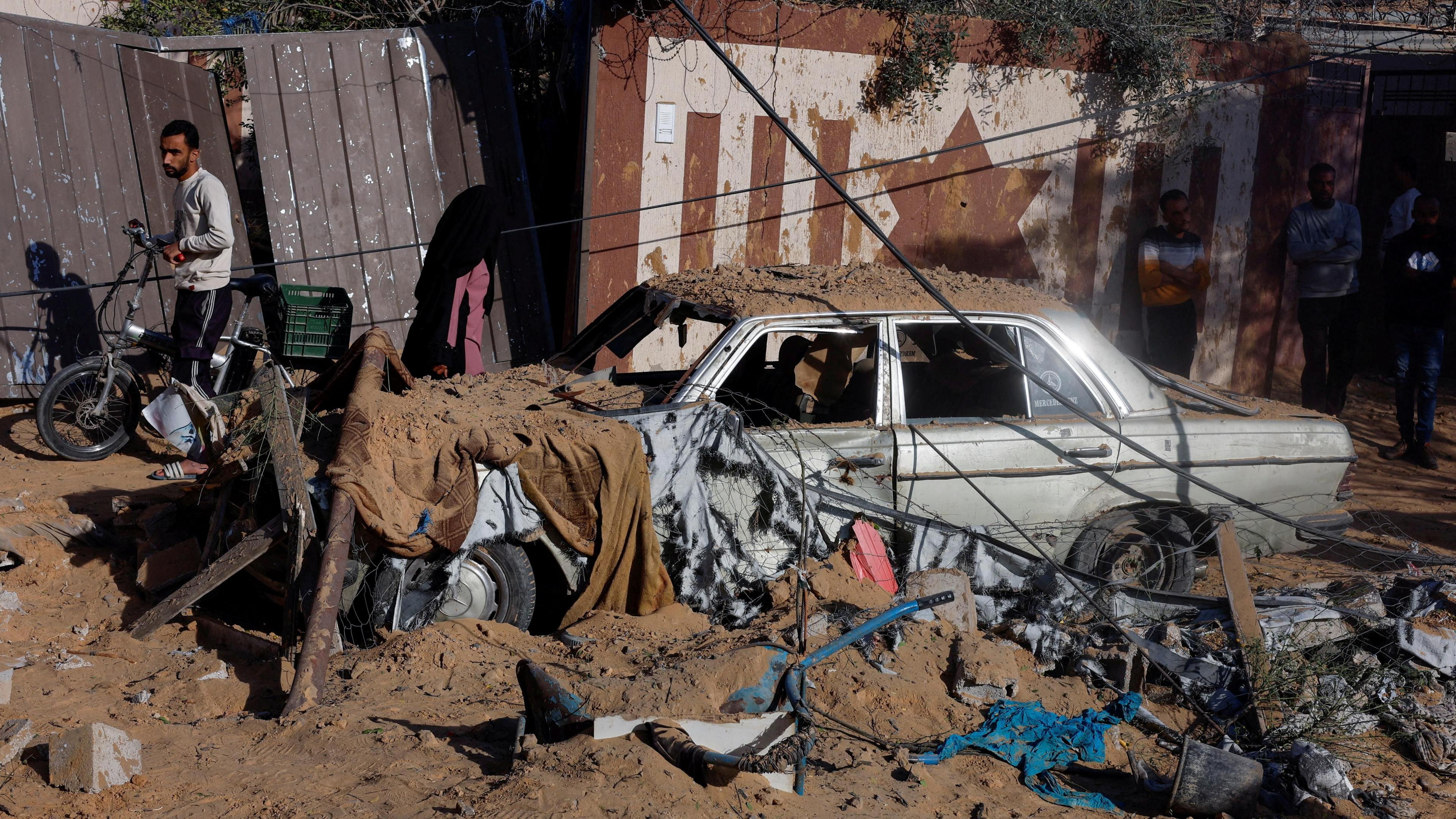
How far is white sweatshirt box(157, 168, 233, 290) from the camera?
255 inches

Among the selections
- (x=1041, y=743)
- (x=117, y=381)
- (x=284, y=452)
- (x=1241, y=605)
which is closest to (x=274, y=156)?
(x=117, y=381)

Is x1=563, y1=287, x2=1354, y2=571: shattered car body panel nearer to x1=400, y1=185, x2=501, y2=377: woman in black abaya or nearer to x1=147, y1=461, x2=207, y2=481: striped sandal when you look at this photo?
x1=400, y1=185, x2=501, y2=377: woman in black abaya

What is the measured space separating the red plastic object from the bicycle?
362 centimetres

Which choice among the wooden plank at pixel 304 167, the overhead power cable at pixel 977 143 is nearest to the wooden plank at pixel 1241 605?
the overhead power cable at pixel 977 143

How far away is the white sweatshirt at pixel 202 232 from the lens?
6469 mm

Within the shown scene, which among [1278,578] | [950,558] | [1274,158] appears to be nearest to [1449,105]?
[1274,158]

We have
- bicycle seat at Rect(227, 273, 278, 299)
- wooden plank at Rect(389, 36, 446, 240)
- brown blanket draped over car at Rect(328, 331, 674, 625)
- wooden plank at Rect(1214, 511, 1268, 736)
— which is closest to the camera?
brown blanket draped over car at Rect(328, 331, 674, 625)

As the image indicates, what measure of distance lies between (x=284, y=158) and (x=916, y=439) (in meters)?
5.63

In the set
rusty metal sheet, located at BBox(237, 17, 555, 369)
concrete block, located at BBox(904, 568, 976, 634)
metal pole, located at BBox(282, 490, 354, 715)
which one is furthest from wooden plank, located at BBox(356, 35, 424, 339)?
concrete block, located at BBox(904, 568, 976, 634)

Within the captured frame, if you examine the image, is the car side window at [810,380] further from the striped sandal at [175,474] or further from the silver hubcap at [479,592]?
the striped sandal at [175,474]

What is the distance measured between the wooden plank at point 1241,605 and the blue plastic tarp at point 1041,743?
612 mm

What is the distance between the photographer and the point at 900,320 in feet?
16.8

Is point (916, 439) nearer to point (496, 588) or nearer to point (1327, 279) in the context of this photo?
point (496, 588)

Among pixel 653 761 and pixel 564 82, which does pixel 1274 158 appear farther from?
pixel 653 761
